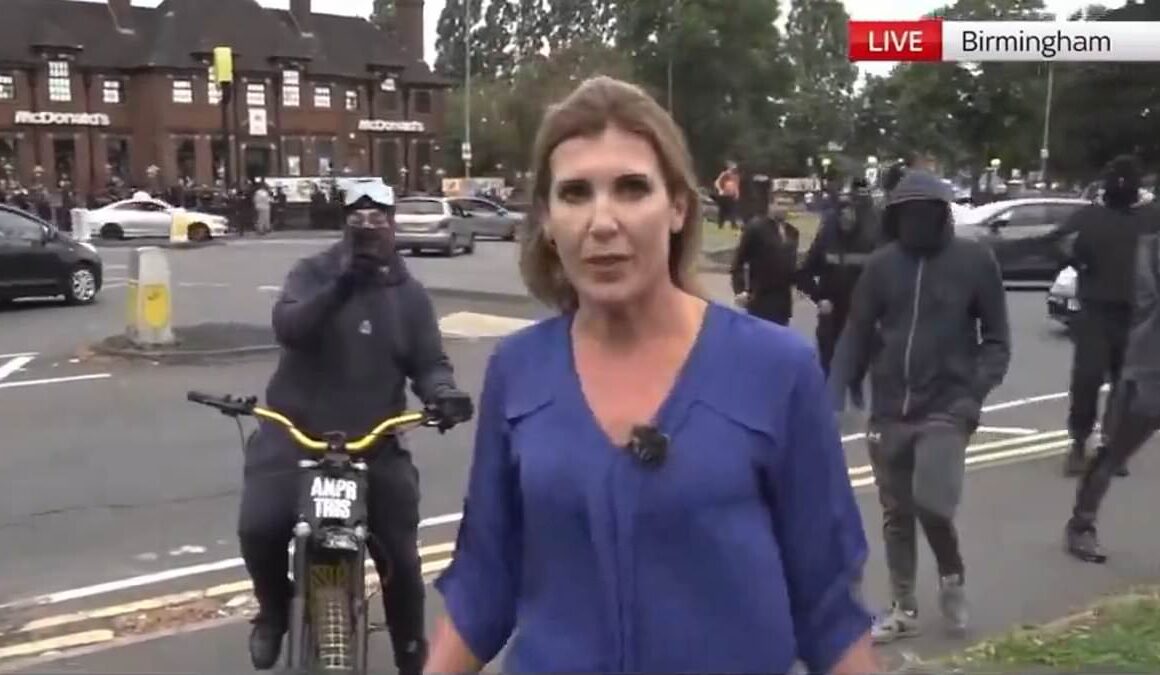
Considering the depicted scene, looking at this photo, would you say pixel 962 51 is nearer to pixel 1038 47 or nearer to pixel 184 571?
pixel 1038 47

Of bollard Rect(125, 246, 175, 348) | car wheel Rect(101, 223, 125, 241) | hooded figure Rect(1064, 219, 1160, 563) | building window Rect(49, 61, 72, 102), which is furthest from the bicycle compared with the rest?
building window Rect(49, 61, 72, 102)

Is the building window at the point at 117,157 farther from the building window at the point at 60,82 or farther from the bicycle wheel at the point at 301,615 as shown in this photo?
the bicycle wheel at the point at 301,615

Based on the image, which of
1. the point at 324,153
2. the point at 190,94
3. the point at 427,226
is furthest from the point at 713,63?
the point at 427,226

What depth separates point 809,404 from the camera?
2336 mm

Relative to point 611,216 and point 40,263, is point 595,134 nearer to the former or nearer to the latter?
Answer: point 611,216

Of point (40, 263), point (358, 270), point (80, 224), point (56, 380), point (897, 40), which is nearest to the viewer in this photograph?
point (358, 270)

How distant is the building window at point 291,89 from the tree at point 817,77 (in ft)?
78.9

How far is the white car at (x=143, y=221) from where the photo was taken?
45.2 m

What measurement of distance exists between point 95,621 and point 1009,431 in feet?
24.4

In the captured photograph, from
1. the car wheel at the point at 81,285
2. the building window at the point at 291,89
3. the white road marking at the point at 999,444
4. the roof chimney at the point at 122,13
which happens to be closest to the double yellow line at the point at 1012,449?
the white road marking at the point at 999,444

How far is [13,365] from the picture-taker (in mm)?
15727

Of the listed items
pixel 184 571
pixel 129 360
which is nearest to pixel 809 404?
pixel 184 571

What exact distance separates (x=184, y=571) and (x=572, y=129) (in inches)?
227
